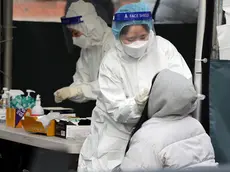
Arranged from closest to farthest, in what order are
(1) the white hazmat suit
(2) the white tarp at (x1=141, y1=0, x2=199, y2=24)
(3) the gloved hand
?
(1) the white hazmat suit < (3) the gloved hand < (2) the white tarp at (x1=141, y1=0, x2=199, y2=24)

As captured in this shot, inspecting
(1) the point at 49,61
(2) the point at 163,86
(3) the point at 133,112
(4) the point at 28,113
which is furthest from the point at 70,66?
(2) the point at 163,86

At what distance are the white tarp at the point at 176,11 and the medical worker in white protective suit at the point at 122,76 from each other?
141cm

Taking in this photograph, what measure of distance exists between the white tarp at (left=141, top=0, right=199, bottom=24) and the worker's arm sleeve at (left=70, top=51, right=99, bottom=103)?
0.77m

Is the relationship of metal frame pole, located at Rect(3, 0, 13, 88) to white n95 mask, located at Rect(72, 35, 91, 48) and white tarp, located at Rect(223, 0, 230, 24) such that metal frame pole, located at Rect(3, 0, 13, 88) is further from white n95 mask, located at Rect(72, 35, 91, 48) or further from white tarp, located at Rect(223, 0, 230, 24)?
white tarp, located at Rect(223, 0, 230, 24)

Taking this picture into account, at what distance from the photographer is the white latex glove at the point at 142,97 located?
3.08 m

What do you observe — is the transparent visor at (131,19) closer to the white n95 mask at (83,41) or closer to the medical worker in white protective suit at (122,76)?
the medical worker in white protective suit at (122,76)

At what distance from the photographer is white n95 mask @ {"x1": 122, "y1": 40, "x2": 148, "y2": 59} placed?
3.38 m

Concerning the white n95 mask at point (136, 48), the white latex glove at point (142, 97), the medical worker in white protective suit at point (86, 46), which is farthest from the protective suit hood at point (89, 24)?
the white latex glove at point (142, 97)

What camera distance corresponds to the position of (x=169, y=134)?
9.19ft

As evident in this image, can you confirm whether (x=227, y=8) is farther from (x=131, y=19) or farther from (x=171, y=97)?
(x=171, y=97)

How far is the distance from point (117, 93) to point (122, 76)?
0.39 ft

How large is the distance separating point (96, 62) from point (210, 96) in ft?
4.51

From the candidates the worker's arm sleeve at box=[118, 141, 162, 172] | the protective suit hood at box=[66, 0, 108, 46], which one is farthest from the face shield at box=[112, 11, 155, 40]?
the protective suit hood at box=[66, 0, 108, 46]

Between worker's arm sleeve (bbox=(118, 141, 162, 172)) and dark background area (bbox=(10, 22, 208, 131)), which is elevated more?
dark background area (bbox=(10, 22, 208, 131))
